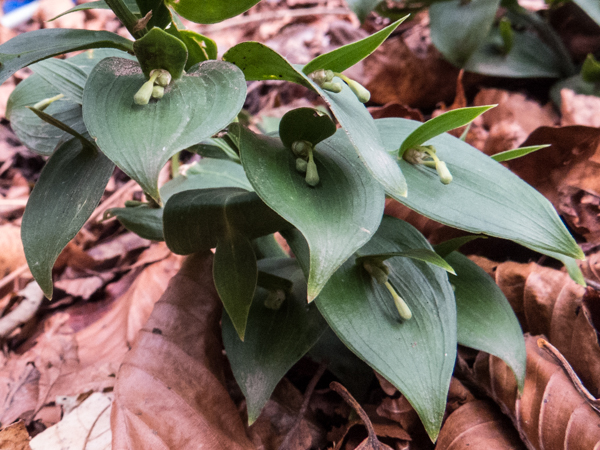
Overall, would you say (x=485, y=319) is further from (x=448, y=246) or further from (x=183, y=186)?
(x=183, y=186)

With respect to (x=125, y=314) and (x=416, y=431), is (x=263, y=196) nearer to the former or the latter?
(x=416, y=431)

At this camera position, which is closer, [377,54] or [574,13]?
[574,13]

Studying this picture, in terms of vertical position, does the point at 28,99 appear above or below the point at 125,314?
above

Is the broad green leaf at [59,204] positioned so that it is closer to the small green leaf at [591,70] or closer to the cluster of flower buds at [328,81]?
the cluster of flower buds at [328,81]

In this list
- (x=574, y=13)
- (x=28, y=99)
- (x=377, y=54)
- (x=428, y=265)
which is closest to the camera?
(x=428, y=265)

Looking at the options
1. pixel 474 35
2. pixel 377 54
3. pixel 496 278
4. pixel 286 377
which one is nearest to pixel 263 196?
pixel 286 377

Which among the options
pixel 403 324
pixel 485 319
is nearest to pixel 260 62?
pixel 403 324
